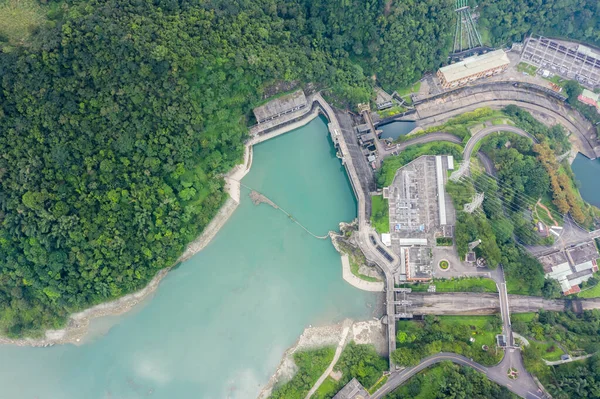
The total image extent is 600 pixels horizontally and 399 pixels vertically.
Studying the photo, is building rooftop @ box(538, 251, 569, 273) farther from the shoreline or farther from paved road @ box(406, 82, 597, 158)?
the shoreline

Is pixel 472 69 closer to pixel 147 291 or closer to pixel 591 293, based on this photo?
pixel 591 293

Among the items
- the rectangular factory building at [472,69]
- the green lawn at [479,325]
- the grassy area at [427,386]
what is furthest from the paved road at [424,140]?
the grassy area at [427,386]

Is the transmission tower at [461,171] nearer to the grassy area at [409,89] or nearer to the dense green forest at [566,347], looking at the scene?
the grassy area at [409,89]

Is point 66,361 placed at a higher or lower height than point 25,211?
lower

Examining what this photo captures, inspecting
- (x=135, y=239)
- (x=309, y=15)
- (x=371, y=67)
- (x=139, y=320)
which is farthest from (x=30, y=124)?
(x=371, y=67)

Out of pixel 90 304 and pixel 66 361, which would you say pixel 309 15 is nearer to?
pixel 90 304

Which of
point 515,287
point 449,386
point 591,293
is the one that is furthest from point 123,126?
point 591,293

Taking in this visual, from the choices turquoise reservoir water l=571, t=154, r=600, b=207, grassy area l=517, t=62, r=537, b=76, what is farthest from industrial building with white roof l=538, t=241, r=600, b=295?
grassy area l=517, t=62, r=537, b=76
